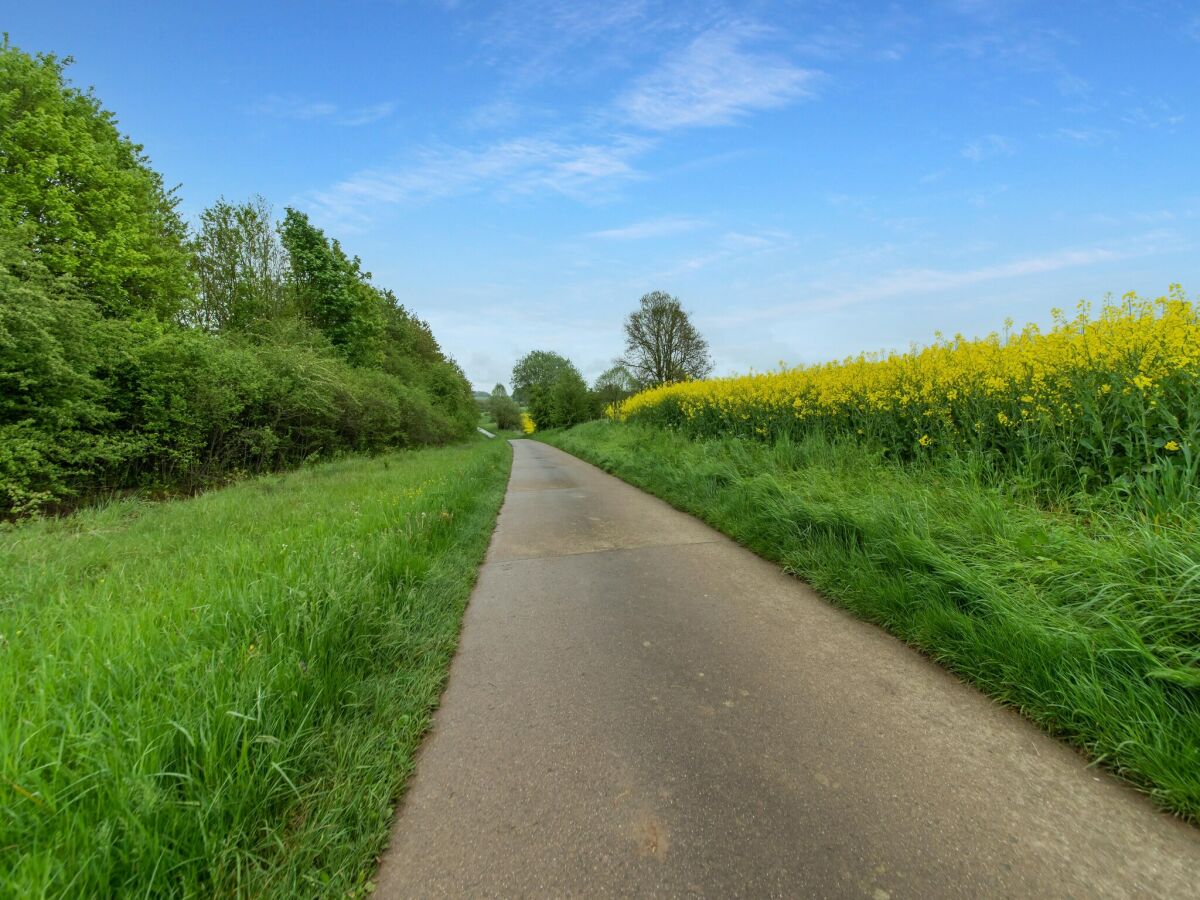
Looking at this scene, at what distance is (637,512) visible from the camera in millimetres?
6758

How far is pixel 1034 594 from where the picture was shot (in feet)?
8.31

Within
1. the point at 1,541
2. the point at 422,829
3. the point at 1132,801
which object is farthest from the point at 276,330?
the point at 1132,801

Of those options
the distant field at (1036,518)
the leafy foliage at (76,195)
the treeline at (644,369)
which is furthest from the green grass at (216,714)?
the treeline at (644,369)

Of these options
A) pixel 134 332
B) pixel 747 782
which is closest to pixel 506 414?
pixel 134 332

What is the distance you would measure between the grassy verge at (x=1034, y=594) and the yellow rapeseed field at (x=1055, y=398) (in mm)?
581

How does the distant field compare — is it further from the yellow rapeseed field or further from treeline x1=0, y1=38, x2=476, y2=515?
treeline x1=0, y1=38, x2=476, y2=515

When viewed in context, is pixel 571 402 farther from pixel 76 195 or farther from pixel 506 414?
pixel 506 414

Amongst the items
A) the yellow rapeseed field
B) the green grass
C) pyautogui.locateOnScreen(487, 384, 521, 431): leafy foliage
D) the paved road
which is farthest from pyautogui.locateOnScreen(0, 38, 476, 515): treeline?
pyautogui.locateOnScreen(487, 384, 521, 431): leafy foliage

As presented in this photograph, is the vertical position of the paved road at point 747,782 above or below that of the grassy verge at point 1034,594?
below

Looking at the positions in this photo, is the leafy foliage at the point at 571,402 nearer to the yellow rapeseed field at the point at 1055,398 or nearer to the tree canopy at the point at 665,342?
the tree canopy at the point at 665,342

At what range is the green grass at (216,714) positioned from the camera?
131 centimetres

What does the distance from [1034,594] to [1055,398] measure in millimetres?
2531

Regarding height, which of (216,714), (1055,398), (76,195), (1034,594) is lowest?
(1034,594)

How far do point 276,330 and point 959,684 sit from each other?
21.8m
